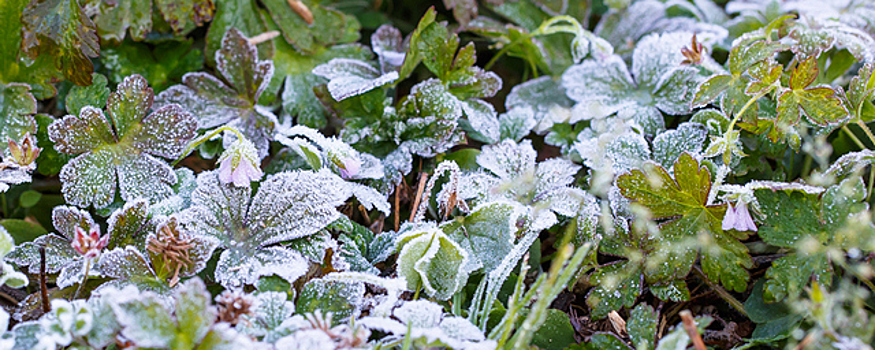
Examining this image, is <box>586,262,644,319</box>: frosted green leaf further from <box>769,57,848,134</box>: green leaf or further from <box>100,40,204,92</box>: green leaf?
<box>100,40,204,92</box>: green leaf

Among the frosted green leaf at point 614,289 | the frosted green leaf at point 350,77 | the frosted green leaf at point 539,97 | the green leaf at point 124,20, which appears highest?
the green leaf at point 124,20

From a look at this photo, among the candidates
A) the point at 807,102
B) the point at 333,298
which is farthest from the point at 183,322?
the point at 807,102

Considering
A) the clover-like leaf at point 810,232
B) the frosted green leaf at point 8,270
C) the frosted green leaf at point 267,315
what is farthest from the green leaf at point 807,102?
the frosted green leaf at point 8,270

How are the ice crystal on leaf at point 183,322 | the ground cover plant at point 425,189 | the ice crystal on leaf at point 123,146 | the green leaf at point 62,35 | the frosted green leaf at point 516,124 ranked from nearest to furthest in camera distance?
the ice crystal on leaf at point 183,322, the ground cover plant at point 425,189, the ice crystal on leaf at point 123,146, the green leaf at point 62,35, the frosted green leaf at point 516,124

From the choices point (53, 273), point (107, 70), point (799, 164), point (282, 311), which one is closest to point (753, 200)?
point (799, 164)

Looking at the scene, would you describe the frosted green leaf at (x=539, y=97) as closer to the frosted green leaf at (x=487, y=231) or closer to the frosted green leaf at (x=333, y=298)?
the frosted green leaf at (x=487, y=231)

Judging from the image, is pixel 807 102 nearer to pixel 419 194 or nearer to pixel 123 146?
pixel 419 194
